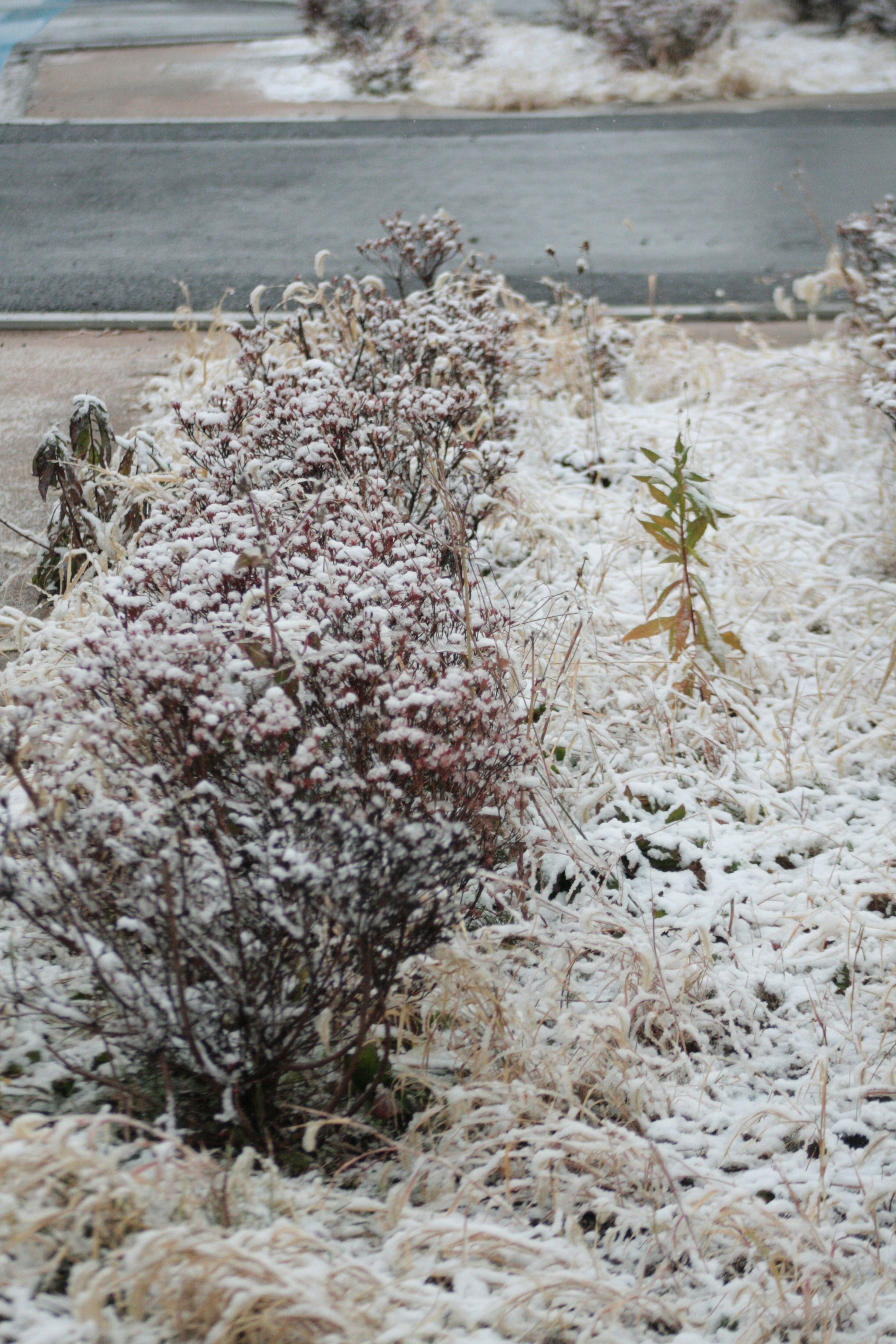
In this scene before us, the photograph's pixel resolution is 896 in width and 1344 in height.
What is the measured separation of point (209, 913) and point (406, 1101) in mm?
659

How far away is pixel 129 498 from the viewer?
3543 mm

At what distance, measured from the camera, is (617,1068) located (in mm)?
2166

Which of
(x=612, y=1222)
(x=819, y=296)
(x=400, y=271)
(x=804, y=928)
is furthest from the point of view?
(x=819, y=296)

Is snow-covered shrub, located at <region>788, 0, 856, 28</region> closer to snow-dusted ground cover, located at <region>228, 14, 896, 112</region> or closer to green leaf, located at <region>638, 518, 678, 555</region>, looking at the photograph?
snow-dusted ground cover, located at <region>228, 14, 896, 112</region>

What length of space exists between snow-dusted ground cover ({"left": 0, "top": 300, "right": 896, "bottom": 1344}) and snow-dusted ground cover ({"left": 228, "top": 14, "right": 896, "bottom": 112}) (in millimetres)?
10044

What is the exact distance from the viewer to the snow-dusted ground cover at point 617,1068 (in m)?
1.61

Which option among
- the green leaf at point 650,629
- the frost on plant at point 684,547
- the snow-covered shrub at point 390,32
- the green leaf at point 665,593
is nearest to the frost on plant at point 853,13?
the snow-covered shrub at point 390,32

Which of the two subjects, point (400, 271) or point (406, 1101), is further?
point (400, 271)

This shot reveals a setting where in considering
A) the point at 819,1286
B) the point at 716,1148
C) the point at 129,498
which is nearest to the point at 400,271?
the point at 129,498

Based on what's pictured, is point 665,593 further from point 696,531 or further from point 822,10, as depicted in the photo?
point 822,10

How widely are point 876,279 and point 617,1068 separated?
4.30 m

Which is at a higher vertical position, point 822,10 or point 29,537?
point 822,10

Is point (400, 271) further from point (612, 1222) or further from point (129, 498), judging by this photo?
point (612, 1222)

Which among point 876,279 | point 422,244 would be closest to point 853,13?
point 876,279
